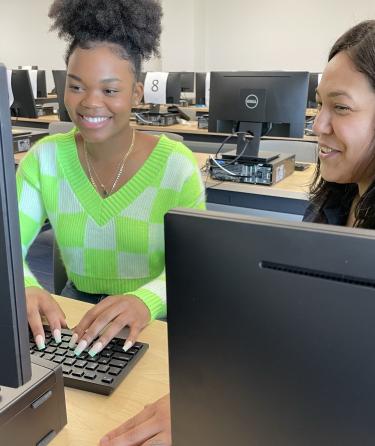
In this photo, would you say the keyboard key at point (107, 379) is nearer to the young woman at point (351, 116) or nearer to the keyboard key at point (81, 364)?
the keyboard key at point (81, 364)

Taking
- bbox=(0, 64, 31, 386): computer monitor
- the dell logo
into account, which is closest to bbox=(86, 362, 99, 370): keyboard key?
bbox=(0, 64, 31, 386): computer monitor

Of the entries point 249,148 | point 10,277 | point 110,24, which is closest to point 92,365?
point 10,277

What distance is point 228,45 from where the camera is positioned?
758 centimetres

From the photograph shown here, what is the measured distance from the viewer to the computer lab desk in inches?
27.6

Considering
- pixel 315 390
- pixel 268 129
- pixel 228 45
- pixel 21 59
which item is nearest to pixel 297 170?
pixel 268 129

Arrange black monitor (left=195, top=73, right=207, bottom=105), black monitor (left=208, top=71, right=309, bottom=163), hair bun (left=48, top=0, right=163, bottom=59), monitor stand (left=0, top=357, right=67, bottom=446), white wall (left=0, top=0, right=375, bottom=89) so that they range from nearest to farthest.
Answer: monitor stand (left=0, top=357, right=67, bottom=446)
hair bun (left=48, top=0, right=163, bottom=59)
black monitor (left=208, top=71, right=309, bottom=163)
black monitor (left=195, top=73, right=207, bottom=105)
white wall (left=0, top=0, right=375, bottom=89)

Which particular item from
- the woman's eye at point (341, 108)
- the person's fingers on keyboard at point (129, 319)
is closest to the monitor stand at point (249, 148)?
the woman's eye at point (341, 108)

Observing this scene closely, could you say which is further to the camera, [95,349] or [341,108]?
[341,108]

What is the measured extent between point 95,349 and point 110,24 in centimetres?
83

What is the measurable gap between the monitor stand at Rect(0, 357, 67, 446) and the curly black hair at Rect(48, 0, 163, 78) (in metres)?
0.86

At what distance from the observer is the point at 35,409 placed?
25.3 inches

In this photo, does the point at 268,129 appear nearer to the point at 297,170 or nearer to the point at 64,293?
the point at 297,170

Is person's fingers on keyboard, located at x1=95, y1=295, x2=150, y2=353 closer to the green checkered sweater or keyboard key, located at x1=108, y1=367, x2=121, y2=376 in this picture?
keyboard key, located at x1=108, y1=367, x2=121, y2=376

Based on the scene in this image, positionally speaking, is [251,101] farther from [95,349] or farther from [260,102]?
[95,349]
